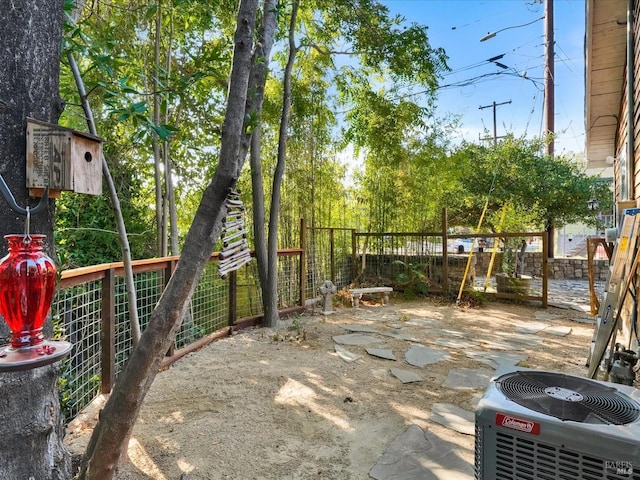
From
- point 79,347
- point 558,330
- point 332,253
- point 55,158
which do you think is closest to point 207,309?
point 79,347

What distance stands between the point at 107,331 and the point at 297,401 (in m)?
1.32

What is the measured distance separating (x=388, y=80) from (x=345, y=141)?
1.34 m

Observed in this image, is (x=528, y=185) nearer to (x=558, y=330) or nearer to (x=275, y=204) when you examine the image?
(x=558, y=330)

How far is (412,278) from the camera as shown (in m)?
6.54

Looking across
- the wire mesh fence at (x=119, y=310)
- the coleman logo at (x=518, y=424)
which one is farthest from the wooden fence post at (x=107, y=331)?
the coleman logo at (x=518, y=424)

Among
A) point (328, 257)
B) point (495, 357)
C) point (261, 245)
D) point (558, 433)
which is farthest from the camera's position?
point (328, 257)

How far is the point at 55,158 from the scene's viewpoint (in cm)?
84

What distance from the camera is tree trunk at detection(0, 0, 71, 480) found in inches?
30.5

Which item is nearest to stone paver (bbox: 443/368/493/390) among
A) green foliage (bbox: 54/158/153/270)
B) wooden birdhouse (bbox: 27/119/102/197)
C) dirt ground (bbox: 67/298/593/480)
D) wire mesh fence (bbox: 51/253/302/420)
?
dirt ground (bbox: 67/298/593/480)

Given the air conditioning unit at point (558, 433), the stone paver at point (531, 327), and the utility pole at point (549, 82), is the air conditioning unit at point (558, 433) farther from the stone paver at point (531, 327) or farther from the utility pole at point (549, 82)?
the utility pole at point (549, 82)

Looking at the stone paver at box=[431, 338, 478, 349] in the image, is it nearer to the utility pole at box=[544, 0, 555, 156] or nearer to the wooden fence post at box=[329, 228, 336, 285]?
the wooden fence post at box=[329, 228, 336, 285]

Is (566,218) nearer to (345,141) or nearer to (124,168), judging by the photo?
(345,141)

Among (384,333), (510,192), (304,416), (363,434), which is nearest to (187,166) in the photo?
(384,333)

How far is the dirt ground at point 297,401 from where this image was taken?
1.82 meters
